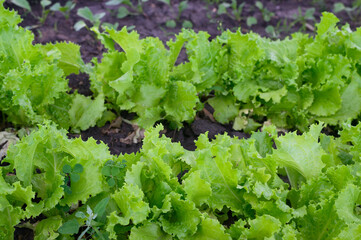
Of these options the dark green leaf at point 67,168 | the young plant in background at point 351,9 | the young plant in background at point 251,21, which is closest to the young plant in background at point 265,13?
the young plant in background at point 251,21

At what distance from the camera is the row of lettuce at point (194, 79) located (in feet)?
9.27

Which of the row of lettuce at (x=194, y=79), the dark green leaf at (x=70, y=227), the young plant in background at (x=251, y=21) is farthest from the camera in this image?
the young plant in background at (x=251, y=21)

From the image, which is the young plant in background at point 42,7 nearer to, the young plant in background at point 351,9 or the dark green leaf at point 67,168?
the dark green leaf at point 67,168

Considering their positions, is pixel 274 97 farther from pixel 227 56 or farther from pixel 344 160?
pixel 344 160

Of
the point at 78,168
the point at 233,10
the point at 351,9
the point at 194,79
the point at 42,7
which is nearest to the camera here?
the point at 78,168

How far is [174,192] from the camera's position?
2016 millimetres

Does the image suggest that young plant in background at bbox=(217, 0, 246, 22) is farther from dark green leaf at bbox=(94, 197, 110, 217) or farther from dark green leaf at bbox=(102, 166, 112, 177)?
dark green leaf at bbox=(94, 197, 110, 217)

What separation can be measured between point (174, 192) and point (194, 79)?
112 cm

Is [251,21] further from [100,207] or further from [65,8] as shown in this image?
[100,207]

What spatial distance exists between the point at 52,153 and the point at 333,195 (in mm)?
1383

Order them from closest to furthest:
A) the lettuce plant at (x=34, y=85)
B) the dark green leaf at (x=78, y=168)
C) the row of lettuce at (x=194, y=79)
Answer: the dark green leaf at (x=78, y=168)
the lettuce plant at (x=34, y=85)
the row of lettuce at (x=194, y=79)

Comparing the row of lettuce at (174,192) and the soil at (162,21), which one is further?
the soil at (162,21)

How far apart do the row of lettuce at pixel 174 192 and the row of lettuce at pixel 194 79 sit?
27.1 inches

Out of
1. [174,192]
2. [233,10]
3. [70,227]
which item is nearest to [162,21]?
[233,10]
